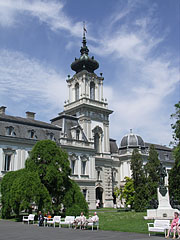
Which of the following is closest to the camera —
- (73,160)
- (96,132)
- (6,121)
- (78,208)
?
(78,208)

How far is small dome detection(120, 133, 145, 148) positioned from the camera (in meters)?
65.2

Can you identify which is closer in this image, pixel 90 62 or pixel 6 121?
pixel 6 121

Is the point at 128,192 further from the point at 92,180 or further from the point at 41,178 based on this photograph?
the point at 41,178

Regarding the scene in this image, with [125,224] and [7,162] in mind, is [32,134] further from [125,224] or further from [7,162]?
[125,224]

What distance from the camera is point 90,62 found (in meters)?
58.7

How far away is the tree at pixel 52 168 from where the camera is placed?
26.9 meters

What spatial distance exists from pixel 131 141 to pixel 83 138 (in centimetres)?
1873

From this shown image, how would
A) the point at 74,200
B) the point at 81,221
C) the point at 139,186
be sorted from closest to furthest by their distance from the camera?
the point at 81,221 → the point at 74,200 → the point at 139,186

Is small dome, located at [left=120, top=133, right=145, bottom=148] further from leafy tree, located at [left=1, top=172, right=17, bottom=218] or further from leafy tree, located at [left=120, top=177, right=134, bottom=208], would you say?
leafy tree, located at [left=1, top=172, right=17, bottom=218]

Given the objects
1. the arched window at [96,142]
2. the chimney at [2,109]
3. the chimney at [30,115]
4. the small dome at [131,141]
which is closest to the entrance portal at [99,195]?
the arched window at [96,142]

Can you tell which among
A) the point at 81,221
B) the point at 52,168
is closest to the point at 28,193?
the point at 52,168

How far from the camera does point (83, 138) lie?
50.1m

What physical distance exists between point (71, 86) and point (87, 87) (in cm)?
452

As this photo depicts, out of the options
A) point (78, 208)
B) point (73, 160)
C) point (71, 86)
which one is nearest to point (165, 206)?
point (78, 208)
